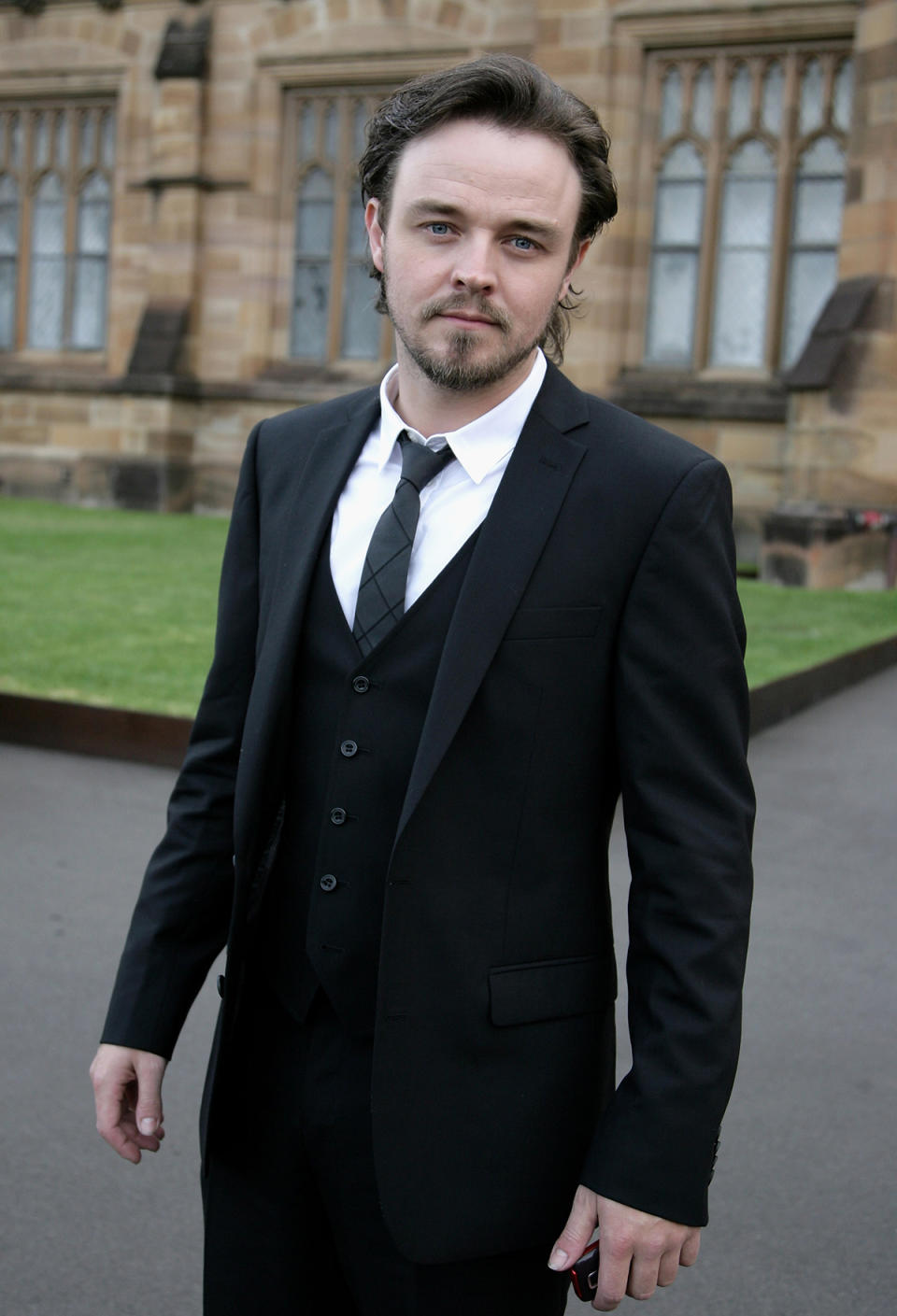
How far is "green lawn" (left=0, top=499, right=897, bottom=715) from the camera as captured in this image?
6531 millimetres

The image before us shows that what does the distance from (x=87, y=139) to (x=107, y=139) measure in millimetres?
318

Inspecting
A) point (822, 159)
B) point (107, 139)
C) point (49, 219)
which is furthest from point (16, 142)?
point (822, 159)

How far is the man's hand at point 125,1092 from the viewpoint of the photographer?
190cm

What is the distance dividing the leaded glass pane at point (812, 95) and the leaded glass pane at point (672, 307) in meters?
1.62

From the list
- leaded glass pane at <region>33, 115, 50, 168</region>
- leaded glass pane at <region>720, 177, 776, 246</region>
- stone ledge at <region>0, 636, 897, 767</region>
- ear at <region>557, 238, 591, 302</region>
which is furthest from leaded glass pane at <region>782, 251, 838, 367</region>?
ear at <region>557, 238, 591, 302</region>

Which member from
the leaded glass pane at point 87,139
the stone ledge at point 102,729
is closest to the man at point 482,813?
the stone ledge at point 102,729

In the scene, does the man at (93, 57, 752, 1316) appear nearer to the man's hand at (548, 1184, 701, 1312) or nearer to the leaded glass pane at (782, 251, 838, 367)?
the man's hand at (548, 1184, 701, 1312)

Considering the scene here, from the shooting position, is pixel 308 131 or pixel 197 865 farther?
pixel 308 131

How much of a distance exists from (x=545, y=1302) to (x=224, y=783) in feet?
2.49

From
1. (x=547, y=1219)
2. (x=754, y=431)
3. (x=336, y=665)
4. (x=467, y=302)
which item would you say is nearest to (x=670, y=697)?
(x=336, y=665)

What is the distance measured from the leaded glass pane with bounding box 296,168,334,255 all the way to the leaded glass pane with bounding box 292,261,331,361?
188 mm

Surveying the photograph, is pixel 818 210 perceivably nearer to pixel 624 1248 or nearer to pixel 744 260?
pixel 744 260

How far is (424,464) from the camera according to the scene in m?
1.76

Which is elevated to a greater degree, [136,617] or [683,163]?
[683,163]
